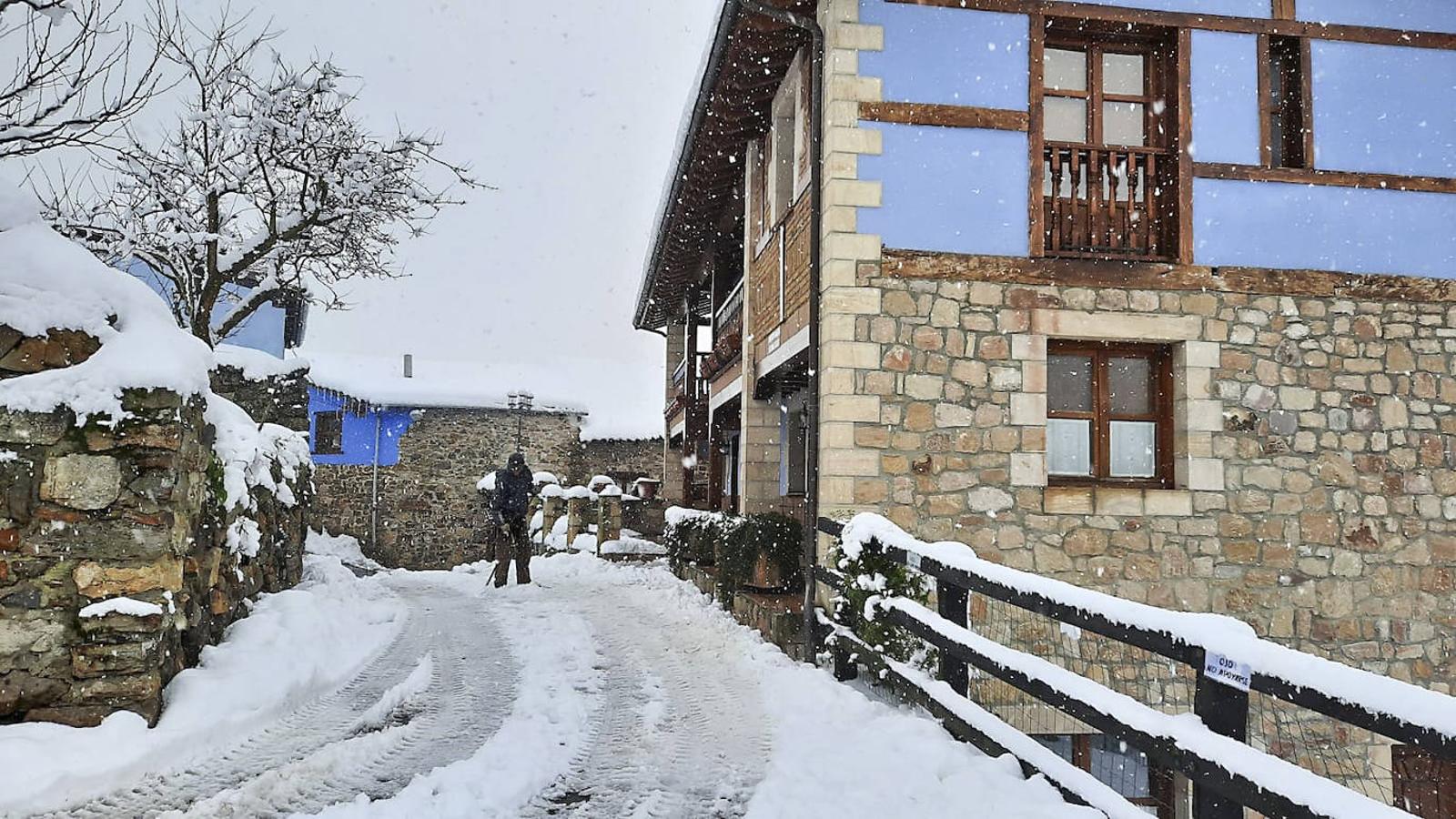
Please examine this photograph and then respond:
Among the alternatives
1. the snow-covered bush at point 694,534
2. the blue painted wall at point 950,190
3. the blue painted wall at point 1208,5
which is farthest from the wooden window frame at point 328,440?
the blue painted wall at point 1208,5

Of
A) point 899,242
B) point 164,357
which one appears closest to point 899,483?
point 899,242

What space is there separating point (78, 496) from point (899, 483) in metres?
5.15

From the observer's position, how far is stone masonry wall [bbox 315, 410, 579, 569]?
945 inches

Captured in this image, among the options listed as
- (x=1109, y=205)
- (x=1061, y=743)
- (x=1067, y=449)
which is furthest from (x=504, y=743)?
(x=1109, y=205)

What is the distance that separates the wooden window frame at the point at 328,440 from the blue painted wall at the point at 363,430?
62 mm

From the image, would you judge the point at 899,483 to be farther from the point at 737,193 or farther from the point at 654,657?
the point at 737,193

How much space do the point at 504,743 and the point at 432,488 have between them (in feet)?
68.7

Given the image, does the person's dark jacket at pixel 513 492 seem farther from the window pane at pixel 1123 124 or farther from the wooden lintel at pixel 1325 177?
the wooden lintel at pixel 1325 177

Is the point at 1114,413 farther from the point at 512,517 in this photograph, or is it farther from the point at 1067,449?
the point at 512,517

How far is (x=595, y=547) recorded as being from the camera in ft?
53.2

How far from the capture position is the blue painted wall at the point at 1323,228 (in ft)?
26.1

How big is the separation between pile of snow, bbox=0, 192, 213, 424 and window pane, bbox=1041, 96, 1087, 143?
254 inches

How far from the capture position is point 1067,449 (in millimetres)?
7980

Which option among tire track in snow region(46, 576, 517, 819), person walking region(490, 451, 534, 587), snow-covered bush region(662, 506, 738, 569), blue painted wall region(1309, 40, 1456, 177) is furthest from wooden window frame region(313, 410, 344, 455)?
blue painted wall region(1309, 40, 1456, 177)
